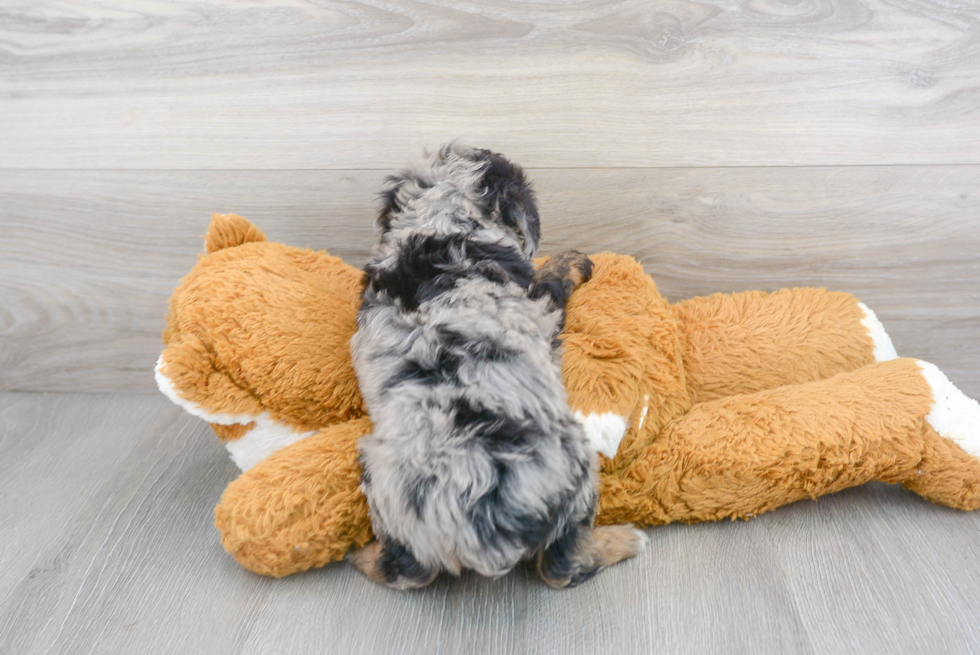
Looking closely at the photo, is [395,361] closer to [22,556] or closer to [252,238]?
[252,238]

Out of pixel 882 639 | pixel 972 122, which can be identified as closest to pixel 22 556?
pixel 882 639

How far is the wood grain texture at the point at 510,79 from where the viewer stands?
5.25ft

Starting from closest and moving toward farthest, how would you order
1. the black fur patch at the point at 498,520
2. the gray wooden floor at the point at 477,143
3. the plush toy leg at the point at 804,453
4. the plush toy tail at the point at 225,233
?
the black fur patch at the point at 498,520 < the plush toy leg at the point at 804,453 < the gray wooden floor at the point at 477,143 < the plush toy tail at the point at 225,233

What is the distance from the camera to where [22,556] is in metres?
1.43

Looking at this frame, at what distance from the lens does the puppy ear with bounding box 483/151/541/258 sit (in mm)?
1435

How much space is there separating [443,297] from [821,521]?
927mm

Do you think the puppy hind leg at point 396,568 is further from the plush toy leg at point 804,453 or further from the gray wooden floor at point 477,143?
the plush toy leg at point 804,453

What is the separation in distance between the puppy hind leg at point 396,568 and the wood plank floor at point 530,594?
29mm

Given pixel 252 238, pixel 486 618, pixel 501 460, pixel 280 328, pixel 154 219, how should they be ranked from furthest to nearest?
pixel 154 219, pixel 252 238, pixel 280 328, pixel 486 618, pixel 501 460

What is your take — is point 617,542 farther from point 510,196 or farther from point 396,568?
point 510,196

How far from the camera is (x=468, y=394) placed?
1164mm

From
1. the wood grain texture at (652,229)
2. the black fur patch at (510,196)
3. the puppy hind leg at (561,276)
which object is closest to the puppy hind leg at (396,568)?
the puppy hind leg at (561,276)

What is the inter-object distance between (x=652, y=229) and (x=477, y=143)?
19.8 inches

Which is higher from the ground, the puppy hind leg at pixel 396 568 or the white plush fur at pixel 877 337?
the white plush fur at pixel 877 337
